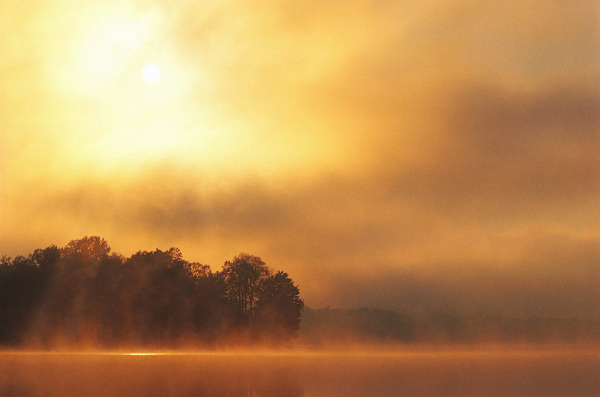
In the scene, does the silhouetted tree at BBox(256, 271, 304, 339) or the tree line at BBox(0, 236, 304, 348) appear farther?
the silhouetted tree at BBox(256, 271, 304, 339)

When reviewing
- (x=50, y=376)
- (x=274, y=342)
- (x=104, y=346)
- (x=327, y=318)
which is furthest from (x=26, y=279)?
(x=327, y=318)

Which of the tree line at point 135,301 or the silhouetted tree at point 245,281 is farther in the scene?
the silhouetted tree at point 245,281

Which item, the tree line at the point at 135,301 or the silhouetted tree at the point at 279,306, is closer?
the tree line at the point at 135,301

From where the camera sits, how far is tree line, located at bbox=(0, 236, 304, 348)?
88562mm

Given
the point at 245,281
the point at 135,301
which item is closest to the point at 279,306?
the point at 245,281

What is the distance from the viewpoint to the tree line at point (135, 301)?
8856 cm

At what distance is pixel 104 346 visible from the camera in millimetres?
87938

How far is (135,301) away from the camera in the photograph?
92500 millimetres

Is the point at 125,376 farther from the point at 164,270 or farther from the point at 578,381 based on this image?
the point at 164,270

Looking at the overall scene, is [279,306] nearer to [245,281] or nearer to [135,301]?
[245,281]

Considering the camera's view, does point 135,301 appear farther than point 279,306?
No

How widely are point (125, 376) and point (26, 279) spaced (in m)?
69.5

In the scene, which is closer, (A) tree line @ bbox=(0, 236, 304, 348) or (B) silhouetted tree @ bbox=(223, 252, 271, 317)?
(A) tree line @ bbox=(0, 236, 304, 348)

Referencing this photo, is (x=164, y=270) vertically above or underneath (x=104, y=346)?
above
